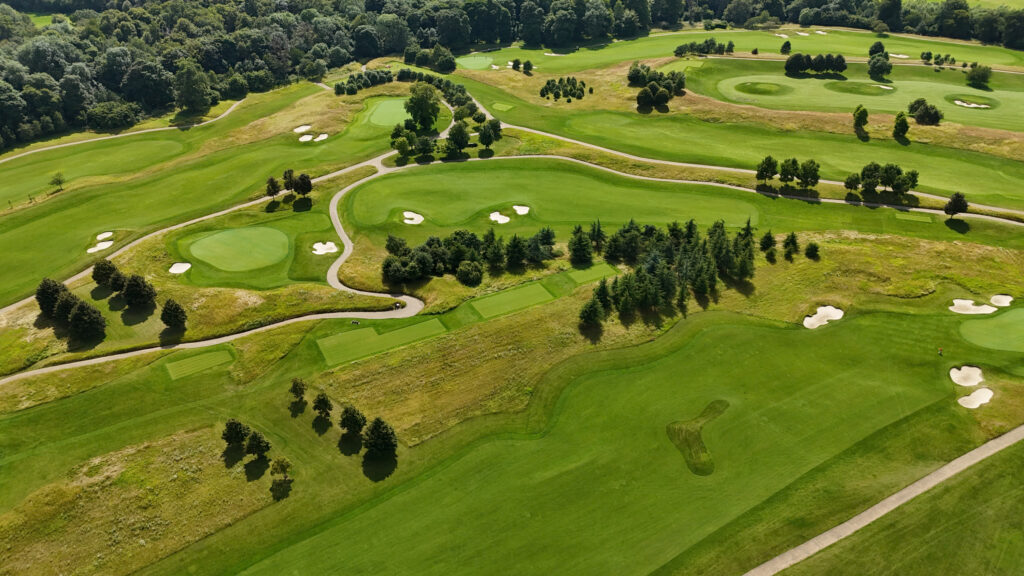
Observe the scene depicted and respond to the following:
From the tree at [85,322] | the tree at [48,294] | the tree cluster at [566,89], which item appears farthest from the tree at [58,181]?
the tree cluster at [566,89]

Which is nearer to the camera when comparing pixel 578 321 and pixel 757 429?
pixel 757 429

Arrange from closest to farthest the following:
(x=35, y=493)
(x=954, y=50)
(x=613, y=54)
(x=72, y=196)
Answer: (x=35, y=493) < (x=72, y=196) < (x=954, y=50) < (x=613, y=54)

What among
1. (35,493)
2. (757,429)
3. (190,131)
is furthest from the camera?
(190,131)

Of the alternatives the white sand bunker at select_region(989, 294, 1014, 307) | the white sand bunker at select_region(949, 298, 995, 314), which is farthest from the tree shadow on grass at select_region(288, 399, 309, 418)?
the white sand bunker at select_region(989, 294, 1014, 307)

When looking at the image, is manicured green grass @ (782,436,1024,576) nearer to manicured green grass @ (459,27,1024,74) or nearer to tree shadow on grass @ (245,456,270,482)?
tree shadow on grass @ (245,456,270,482)

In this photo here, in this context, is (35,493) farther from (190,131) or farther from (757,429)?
(190,131)

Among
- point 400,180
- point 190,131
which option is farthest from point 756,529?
point 190,131

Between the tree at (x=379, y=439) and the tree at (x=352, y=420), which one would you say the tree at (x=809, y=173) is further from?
the tree at (x=352, y=420)
